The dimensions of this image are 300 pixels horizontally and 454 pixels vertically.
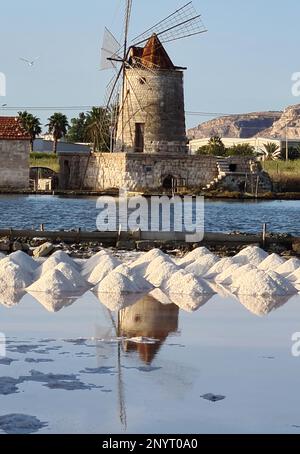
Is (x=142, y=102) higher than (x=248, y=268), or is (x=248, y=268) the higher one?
(x=142, y=102)

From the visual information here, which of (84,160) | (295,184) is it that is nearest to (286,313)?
(84,160)

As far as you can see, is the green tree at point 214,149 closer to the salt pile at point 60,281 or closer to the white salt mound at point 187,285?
the salt pile at point 60,281

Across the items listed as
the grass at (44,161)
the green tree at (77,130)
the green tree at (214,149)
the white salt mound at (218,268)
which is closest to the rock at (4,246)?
the white salt mound at (218,268)

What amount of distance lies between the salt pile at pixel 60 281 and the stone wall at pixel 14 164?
34.1 metres

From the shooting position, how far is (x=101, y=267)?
14.0m

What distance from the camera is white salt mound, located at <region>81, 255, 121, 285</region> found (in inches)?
543

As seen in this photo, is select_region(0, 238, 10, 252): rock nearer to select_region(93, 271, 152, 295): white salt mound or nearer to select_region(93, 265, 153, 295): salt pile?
select_region(93, 265, 153, 295): salt pile

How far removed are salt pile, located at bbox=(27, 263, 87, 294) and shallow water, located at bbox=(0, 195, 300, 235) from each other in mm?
17862

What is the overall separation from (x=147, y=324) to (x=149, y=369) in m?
2.30

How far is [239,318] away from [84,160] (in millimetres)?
41192

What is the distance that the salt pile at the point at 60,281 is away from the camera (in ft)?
42.4

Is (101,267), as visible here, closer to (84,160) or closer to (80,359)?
(80,359)

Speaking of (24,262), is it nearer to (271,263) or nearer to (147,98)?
(271,263)
